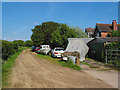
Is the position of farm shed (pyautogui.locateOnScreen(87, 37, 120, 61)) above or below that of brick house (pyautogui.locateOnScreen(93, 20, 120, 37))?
below

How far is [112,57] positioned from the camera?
40.1 ft

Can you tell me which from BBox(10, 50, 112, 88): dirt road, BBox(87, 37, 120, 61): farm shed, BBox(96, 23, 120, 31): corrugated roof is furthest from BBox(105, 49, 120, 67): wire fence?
BBox(96, 23, 120, 31): corrugated roof

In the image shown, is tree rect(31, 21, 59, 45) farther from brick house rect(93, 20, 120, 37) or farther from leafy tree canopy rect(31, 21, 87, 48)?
brick house rect(93, 20, 120, 37)

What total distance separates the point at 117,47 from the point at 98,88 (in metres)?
7.88

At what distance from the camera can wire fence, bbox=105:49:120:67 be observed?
464 inches

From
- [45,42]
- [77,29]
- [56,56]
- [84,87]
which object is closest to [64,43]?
[56,56]

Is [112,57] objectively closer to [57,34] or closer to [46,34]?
[57,34]

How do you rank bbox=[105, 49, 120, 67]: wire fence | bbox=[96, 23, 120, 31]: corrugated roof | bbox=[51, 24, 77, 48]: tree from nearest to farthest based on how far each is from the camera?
bbox=[105, 49, 120, 67]: wire fence
bbox=[51, 24, 77, 48]: tree
bbox=[96, 23, 120, 31]: corrugated roof

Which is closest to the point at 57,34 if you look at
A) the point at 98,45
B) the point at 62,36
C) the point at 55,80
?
the point at 62,36

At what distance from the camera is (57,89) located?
18.0 ft

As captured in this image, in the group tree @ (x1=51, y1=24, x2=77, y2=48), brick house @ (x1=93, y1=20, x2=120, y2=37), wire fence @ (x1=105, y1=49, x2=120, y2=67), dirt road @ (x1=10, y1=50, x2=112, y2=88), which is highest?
brick house @ (x1=93, y1=20, x2=120, y2=37)

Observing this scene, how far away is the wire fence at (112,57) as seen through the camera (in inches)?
464

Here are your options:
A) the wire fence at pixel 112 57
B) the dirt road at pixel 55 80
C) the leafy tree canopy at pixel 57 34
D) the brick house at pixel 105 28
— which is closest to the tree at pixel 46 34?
the leafy tree canopy at pixel 57 34

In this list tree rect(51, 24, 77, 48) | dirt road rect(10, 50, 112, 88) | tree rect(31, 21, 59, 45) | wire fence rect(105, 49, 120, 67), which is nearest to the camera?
dirt road rect(10, 50, 112, 88)
